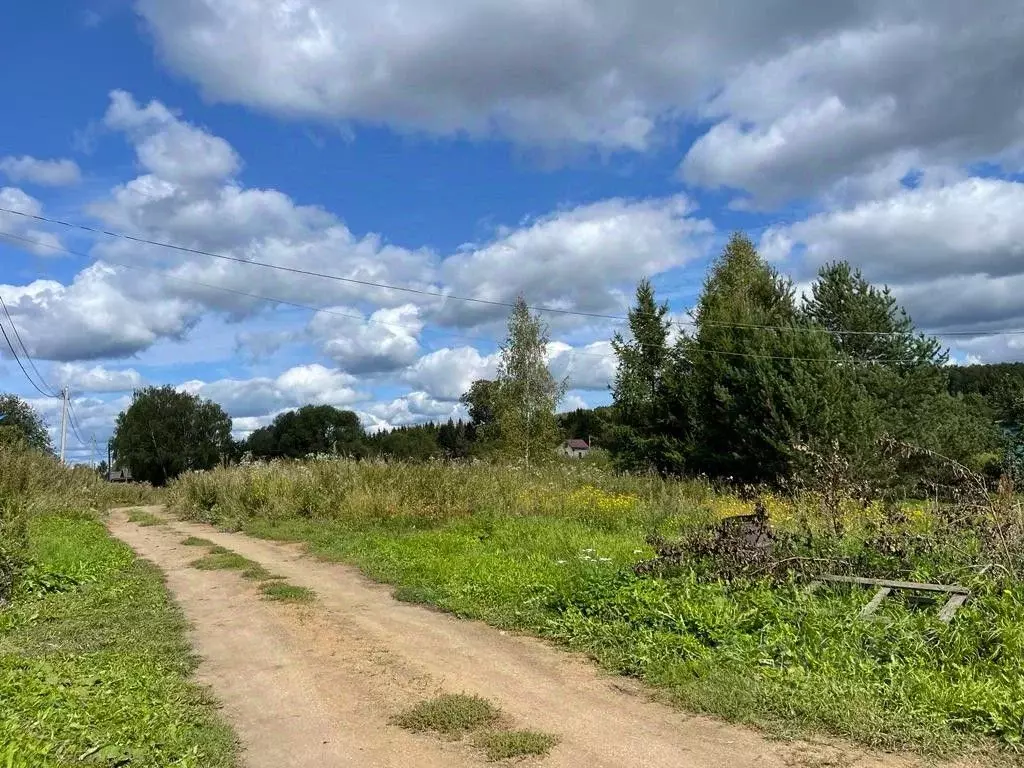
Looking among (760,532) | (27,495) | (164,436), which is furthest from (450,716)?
(164,436)

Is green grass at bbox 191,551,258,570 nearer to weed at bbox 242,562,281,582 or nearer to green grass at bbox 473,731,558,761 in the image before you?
weed at bbox 242,562,281,582

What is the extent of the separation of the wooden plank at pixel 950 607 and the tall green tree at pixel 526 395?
89.5ft

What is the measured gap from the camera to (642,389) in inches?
1281

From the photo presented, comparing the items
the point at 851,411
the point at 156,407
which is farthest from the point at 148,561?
the point at 156,407

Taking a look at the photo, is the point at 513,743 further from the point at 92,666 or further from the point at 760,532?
the point at 760,532

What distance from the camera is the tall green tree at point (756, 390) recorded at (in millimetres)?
22797

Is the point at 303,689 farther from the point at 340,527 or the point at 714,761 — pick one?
the point at 340,527

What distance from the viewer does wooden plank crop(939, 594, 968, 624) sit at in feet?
19.0

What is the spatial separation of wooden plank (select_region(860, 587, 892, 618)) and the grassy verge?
4.62 meters

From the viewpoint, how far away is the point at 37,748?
12.1 feet

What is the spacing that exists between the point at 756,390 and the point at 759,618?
1910cm

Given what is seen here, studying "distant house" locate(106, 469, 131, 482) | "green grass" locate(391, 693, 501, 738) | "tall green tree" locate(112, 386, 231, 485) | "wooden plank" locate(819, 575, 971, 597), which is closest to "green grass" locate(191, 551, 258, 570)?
"green grass" locate(391, 693, 501, 738)

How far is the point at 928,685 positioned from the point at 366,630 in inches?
185

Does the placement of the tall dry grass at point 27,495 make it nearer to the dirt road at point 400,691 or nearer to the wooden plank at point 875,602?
the dirt road at point 400,691
